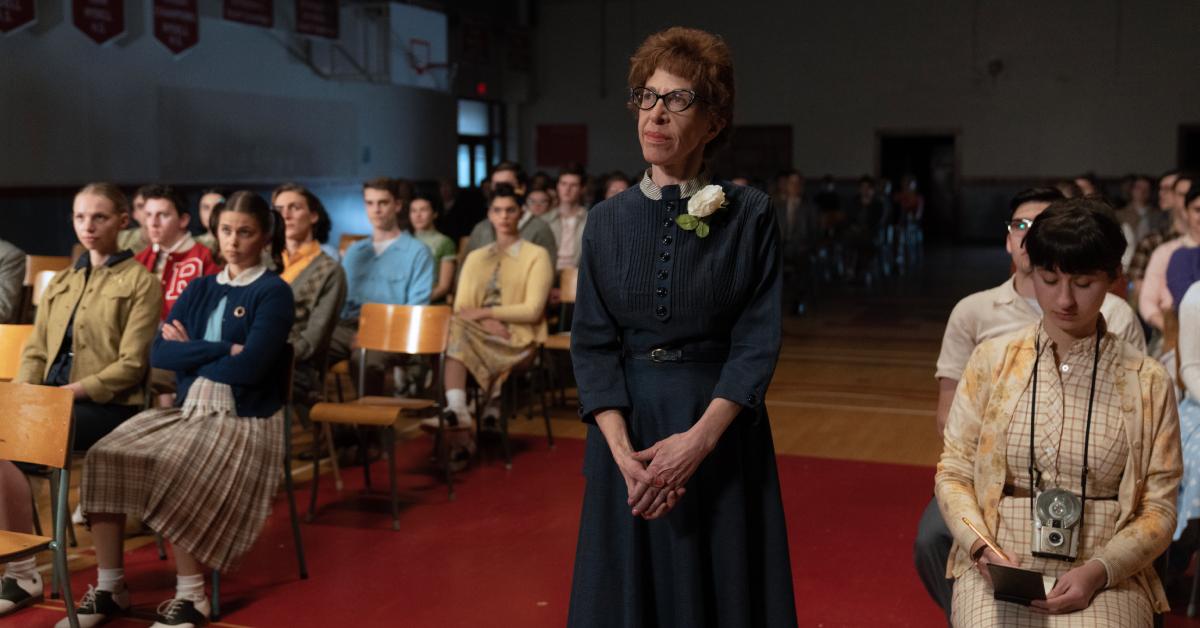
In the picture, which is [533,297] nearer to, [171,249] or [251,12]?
[171,249]

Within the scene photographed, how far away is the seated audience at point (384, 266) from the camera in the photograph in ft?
19.4

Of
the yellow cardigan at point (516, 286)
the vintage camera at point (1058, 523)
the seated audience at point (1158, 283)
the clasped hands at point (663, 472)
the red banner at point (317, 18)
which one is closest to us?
the clasped hands at point (663, 472)

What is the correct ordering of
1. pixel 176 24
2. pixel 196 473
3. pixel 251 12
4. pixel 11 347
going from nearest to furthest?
pixel 196 473
pixel 11 347
pixel 176 24
pixel 251 12

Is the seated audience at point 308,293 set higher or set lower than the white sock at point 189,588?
higher

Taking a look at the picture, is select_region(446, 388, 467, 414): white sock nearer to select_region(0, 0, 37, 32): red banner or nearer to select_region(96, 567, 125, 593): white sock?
select_region(96, 567, 125, 593): white sock

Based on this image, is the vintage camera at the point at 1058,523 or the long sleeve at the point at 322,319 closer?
the vintage camera at the point at 1058,523

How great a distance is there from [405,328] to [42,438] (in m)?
2.07

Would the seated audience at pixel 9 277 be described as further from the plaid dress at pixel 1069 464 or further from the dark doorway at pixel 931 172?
the dark doorway at pixel 931 172

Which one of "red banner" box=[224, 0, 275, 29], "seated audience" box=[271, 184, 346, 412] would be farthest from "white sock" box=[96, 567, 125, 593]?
"red banner" box=[224, 0, 275, 29]

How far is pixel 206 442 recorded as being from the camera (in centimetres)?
363

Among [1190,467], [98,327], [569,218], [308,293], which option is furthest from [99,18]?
[1190,467]

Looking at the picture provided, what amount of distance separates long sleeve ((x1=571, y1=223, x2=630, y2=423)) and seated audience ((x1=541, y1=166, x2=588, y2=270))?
5724 mm

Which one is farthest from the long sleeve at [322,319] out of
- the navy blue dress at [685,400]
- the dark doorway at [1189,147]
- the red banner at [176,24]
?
the dark doorway at [1189,147]

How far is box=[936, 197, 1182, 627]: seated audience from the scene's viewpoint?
2.08 meters
